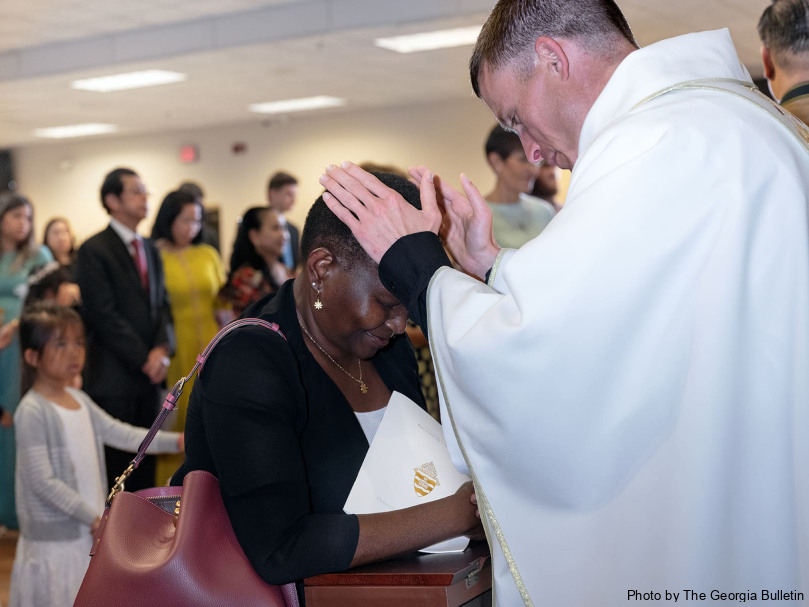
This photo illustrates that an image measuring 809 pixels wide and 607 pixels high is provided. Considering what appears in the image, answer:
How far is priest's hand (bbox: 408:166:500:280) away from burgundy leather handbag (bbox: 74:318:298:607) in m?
0.70

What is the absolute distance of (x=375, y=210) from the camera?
170 centimetres

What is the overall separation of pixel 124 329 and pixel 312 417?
2.99 meters

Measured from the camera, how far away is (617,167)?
1.43m

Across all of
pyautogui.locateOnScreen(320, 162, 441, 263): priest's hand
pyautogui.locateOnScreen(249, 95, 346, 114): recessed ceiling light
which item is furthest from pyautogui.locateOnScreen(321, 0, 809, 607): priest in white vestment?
pyautogui.locateOnScreen(249, 95, 346, 114): recessed ceiling light

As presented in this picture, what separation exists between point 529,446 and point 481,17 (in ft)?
23.3

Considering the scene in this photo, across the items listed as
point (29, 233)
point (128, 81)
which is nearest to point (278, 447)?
point (29, 233)

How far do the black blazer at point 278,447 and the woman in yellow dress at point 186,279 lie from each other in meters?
3.42

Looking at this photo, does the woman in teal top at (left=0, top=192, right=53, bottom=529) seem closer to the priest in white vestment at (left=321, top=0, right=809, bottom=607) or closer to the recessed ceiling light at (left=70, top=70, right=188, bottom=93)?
the priest in white vestment at (left=321, top=0, right=809, bottom=607)

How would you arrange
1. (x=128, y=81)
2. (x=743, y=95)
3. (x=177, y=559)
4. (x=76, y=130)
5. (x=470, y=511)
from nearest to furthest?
(x=743, y=95) → (x=177, y=559) → (x=470, y=511) → (x=128, y=81) → (x=76, y=130)

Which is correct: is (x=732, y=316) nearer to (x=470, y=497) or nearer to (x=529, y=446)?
(x=529, y=446)

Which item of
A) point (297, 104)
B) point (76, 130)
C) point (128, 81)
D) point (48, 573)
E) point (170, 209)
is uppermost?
point (128, 81)

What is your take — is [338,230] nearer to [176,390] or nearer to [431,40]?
[176,390]

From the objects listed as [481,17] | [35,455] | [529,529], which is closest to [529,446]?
[529,529]

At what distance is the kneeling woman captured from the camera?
5.54 feet
